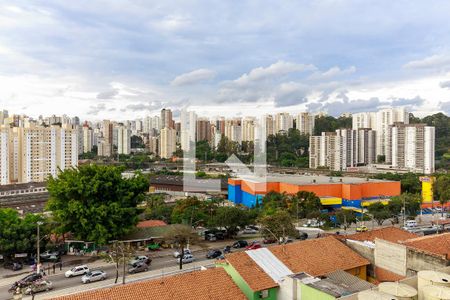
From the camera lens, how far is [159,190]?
156ft

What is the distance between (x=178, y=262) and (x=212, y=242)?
176 inches

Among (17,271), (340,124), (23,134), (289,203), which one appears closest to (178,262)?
A: (17,271)

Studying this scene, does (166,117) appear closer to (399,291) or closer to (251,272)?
(251,272)

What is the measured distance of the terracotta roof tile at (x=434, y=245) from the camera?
1183 centimetres

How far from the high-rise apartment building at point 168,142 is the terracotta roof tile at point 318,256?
214ft

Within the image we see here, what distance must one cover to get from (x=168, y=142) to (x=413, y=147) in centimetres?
4582

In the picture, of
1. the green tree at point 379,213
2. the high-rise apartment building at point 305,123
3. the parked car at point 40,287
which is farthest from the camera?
the high-rise apartment building at point 305,123

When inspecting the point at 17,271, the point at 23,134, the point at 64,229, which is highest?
the point at 23,134

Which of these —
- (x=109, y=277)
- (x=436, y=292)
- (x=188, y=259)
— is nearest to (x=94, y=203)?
(x=109, y=277)

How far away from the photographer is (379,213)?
25922 mm

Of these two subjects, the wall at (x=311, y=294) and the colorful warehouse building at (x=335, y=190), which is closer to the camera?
the wall at (x=311, y=294)

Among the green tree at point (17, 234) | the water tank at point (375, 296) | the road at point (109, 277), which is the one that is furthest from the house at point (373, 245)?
the green tree at point (17, 234)

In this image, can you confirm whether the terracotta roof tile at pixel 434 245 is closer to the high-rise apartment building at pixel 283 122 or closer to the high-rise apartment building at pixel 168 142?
→ the high-rise apartment building at pixel 168 142

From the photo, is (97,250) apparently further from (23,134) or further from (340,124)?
(340,124)
